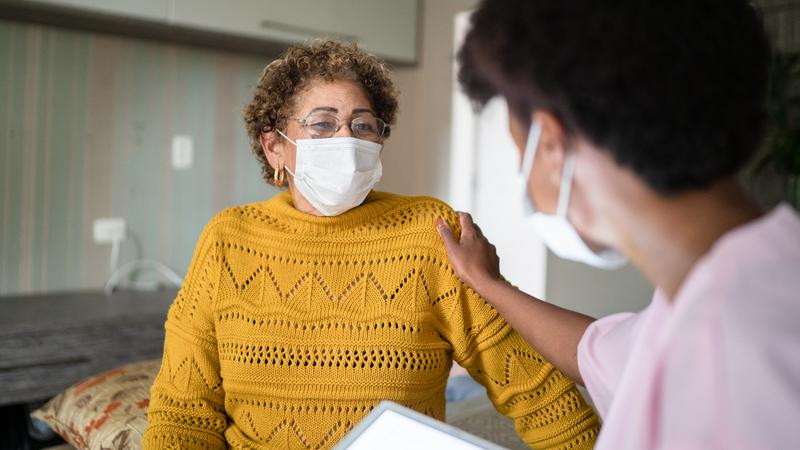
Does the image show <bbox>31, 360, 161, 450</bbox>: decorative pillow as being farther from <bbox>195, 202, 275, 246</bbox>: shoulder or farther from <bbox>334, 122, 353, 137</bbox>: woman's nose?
<bbox>334, 122, 353, 137</bbox>: woman's nose

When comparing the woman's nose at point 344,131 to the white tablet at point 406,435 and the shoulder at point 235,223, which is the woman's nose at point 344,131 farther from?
the white tablet at point 406,435

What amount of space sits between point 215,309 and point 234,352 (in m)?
0.09

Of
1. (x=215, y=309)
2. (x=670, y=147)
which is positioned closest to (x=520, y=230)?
(x=215, y=309)

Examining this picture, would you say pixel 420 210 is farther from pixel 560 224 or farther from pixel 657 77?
pixel 657 77

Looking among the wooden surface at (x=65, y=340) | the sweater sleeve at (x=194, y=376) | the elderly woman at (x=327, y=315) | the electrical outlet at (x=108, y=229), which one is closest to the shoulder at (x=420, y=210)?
the elderly woman at (x=327, y=315)

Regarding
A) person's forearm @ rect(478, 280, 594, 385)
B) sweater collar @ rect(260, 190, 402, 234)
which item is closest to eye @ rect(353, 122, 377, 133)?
sweater collar @ rect(260, 190, 402, 234)

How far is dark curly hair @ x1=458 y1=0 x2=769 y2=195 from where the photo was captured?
56 cm

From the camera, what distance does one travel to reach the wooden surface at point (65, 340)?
2074mm

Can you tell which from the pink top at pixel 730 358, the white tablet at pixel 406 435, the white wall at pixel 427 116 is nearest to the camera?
the pink top at pixel 730 358

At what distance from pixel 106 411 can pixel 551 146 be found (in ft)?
3.97

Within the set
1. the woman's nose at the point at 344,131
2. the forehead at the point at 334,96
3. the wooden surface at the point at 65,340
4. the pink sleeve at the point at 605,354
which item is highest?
the forehead at the point at 334,96

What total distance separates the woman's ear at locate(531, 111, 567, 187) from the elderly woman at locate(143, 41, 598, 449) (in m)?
0.51

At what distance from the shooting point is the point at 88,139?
2.61 m

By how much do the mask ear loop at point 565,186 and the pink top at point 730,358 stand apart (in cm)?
14
